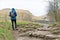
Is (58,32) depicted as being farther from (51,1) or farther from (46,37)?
(51,1)

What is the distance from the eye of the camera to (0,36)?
51.2 feet

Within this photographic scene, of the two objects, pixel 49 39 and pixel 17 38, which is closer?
pixel 49 39

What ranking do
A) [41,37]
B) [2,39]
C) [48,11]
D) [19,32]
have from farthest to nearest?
[48,11], [19,32], [41,37], [2,39]

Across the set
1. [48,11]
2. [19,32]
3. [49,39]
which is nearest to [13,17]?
[19,32]

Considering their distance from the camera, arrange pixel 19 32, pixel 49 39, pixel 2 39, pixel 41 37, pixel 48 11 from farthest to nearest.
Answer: pixel 48 11, pixel 19 32, pixel 41 37, pixel 49 39, pixel 2 39

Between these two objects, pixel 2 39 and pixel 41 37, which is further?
pixel 41 37

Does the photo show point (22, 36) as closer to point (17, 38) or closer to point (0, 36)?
Result: point (17, 38)

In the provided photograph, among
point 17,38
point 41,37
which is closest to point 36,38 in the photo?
point 41,37

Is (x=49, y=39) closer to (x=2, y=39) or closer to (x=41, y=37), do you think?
(x=41, y=37)

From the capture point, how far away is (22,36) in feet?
63.1

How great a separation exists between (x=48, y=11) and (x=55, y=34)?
2729 centimetres

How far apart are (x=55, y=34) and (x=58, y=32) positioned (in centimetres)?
43

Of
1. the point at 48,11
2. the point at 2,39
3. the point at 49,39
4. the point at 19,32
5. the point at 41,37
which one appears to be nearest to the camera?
the point at 2,39

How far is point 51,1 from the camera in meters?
46.2
